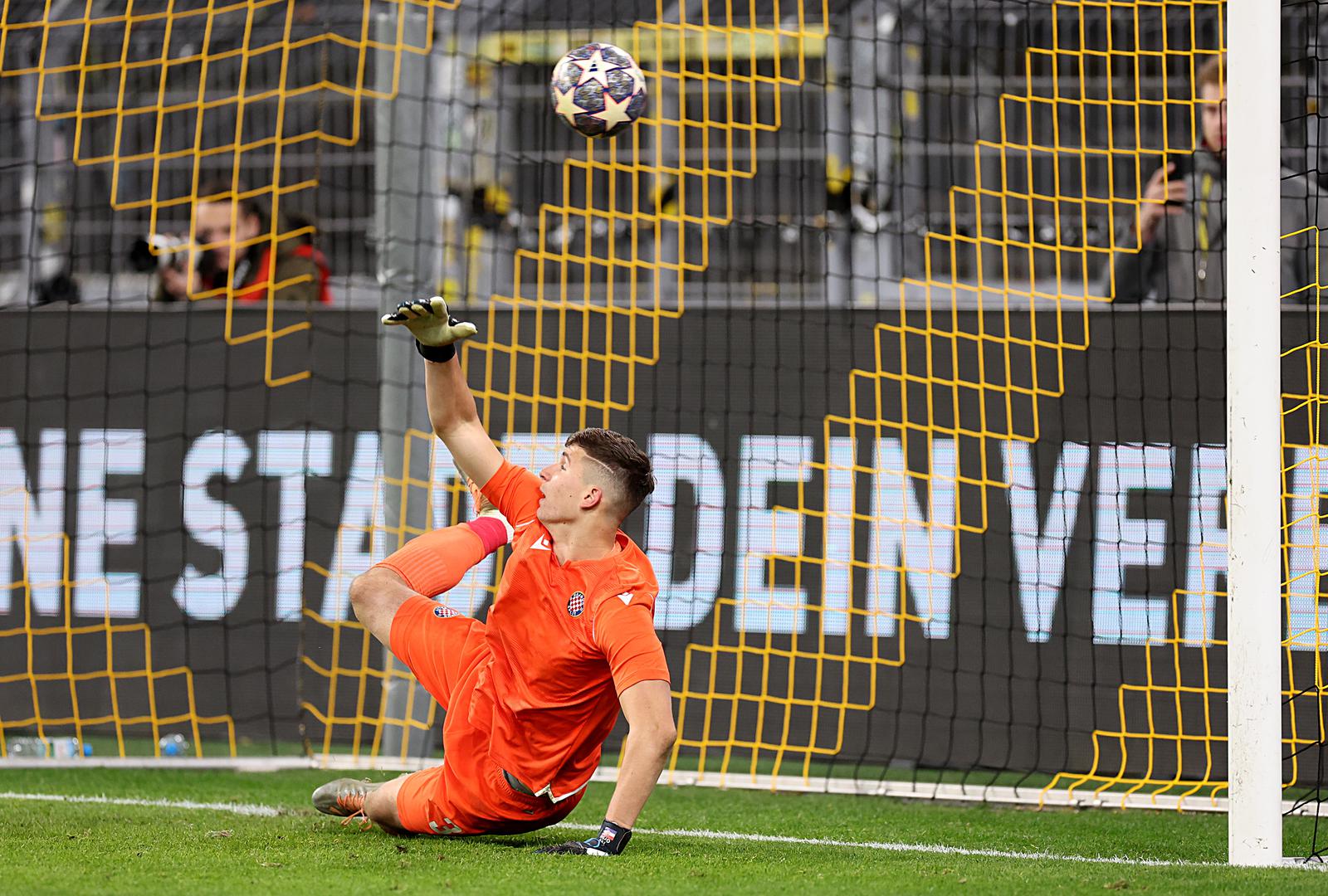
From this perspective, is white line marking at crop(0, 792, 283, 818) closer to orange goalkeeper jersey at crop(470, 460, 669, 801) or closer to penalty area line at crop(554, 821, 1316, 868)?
penalty area line at crop(554, 821, 1316, 868)

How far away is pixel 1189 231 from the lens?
24.7ft

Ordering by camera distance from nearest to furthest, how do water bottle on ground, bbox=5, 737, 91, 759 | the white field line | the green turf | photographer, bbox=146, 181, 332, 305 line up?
the green turf → the white field line → water bottle on ground, bbox=5, 737, 91, 759 → photographer, bbox=146, 181, 332, 305

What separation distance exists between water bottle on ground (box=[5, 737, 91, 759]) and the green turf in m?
0.70

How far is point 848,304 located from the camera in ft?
23.8

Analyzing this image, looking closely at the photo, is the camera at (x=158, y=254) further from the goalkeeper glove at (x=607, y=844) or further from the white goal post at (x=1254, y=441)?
the white goal post at (x=1254, y=441)

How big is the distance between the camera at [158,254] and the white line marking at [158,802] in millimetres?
2927

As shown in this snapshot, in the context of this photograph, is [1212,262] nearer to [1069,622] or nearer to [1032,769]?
[1069,622]

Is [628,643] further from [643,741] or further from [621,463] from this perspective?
[621,463]

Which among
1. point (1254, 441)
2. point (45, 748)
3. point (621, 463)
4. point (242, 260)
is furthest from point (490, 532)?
point (242, 260)

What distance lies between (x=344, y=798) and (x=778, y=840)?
1.46 metres

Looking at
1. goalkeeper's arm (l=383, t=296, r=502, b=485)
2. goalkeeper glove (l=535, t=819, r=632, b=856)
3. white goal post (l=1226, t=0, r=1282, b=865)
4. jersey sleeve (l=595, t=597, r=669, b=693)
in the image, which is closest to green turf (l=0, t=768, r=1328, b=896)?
goalkeeper glove (l=535, t=819, r=632, b=856)

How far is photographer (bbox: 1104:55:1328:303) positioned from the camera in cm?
718

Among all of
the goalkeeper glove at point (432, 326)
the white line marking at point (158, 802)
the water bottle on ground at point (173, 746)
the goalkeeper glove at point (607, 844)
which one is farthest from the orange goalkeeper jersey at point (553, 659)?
the water bottle on ground at point (173, 746)

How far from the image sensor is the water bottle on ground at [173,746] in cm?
720
